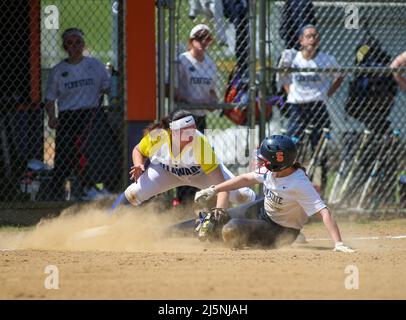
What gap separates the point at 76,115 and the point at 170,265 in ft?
13.0

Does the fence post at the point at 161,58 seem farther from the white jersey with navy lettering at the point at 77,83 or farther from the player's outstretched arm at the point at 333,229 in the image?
the player's outstretched arm at the point at 333,229

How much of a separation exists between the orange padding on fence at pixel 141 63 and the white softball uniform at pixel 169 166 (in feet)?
4.00

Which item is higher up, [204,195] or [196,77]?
[196,77]

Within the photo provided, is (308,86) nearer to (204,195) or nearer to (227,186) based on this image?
(227,186)

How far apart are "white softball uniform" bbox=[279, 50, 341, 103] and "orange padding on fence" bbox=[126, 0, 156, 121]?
60.7 inches

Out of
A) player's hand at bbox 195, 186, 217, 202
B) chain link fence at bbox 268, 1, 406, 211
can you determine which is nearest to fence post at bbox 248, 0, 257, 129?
chain link fence at bbox 268, 1, 406, 211

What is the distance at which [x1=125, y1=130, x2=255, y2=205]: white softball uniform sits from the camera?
854cm

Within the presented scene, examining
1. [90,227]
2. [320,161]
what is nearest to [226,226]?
[90,227]

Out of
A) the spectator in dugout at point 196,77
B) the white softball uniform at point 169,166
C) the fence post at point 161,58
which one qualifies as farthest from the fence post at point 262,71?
the white softball uniform at point 169,166

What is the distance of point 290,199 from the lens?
7617 millimetres

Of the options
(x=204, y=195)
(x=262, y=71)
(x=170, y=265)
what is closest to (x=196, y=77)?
(x=262, y=71)

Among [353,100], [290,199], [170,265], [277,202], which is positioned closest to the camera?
[170,265]

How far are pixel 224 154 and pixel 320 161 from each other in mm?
1177

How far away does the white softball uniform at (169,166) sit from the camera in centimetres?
854
